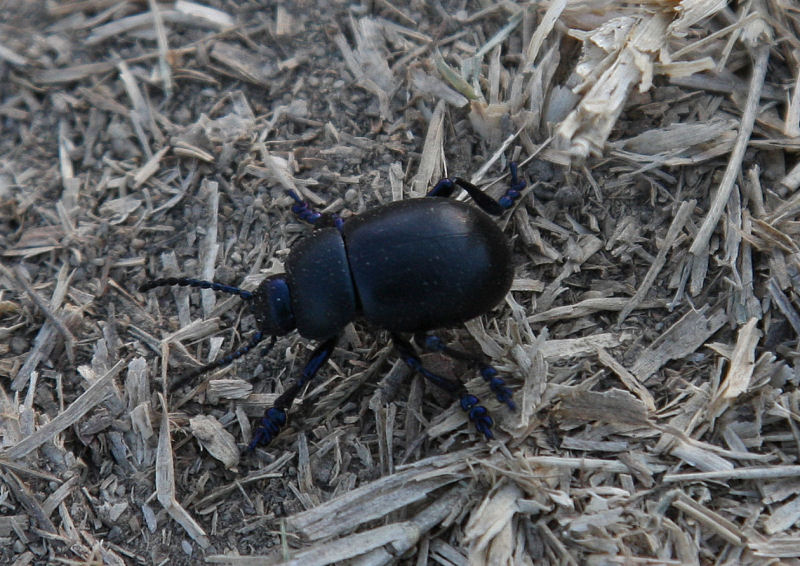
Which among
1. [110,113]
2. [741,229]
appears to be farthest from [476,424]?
[110,113]

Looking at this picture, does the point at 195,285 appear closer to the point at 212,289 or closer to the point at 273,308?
Answer: the point at 212,289

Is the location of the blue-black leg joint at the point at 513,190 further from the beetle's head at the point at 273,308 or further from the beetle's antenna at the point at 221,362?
the beetle's antenna at the point at 221,362

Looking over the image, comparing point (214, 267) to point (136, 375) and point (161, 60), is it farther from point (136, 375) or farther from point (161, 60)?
point (161, 60)

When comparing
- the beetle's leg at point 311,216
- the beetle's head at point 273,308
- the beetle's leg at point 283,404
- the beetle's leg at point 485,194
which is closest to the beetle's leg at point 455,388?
the beetle's leg at point 283,404

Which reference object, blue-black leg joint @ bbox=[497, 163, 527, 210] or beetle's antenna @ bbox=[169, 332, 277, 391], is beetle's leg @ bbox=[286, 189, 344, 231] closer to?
beetle's antenna @ bbox=[169, 332, 277, 391]

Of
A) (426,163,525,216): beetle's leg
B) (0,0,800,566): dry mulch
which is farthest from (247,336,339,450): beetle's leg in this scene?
(426,163,525,216): beetle's leg

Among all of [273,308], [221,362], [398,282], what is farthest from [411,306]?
[221,362]

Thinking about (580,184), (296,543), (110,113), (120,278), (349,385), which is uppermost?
(110,113)
